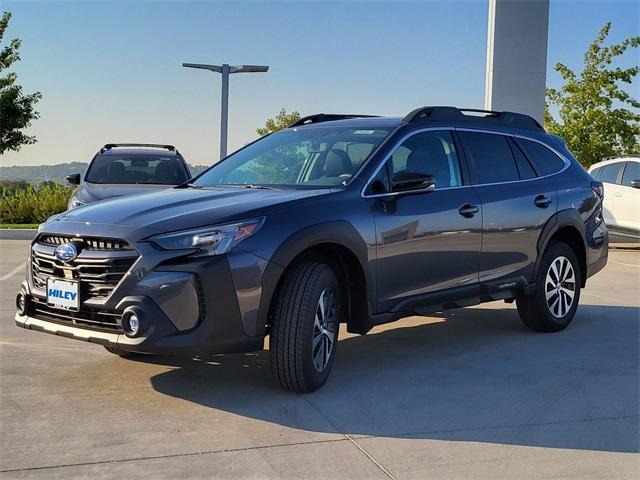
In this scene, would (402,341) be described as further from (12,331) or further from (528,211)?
(12,331)

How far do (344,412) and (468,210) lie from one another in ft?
6.60

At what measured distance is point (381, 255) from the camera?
5043mm

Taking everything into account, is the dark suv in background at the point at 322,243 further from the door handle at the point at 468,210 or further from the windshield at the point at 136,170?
the windshield at the point at 136,170

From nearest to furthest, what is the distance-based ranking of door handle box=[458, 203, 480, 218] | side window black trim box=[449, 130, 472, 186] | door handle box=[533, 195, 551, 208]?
1. door handle box=[458, 203, 480, 218]
2. side window black trim box=[449, 130, 472, 186]
3. door handle box=[533, 195, 551, 208]

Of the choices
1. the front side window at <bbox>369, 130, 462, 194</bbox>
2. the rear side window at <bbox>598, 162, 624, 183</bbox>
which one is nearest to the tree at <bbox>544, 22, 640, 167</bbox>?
the rear side window at <bbox>598, 162, 624, 183</bbox>

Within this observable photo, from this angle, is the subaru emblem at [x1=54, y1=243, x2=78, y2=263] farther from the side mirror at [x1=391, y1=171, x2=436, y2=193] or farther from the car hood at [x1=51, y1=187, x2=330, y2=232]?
the side mirror at [x1=391, y1=171, x2=436, y2=193]

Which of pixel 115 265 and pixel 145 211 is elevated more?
pixel 145 211

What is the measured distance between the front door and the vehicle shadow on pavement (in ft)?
1.96

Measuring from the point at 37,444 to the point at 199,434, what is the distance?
80 centimetres

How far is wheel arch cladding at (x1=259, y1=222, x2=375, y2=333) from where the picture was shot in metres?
4.40

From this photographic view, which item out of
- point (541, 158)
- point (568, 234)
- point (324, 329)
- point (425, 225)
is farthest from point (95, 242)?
point (568, 234)

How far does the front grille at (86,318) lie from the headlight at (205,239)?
0.49m

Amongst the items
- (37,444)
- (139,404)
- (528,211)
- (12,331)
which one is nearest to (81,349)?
(12,331)

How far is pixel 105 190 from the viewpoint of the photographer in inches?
409
